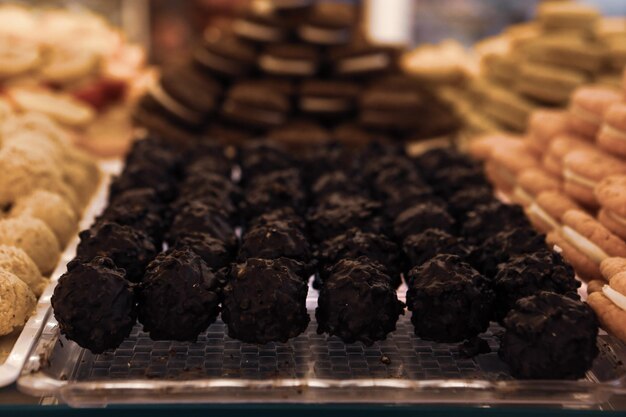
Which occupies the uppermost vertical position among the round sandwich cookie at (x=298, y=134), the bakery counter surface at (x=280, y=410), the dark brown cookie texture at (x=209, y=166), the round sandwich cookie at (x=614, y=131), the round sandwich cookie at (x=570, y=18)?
the round sandwich cookie at (x=570, y=18)

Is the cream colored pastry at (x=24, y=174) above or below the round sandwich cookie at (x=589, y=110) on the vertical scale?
below

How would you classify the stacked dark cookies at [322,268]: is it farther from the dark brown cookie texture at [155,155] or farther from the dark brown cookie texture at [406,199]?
the dark brown cookie texture at [155,155]

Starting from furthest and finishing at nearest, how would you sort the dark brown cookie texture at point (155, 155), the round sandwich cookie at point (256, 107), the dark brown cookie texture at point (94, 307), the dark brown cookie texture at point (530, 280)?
the round sandwich cookie at point (256, 107) → the dark brown cookie texture at point (155, 155) → the dark brown cookie texture at point (530, 280) → the dark brown cookie texture at point (94, 307)

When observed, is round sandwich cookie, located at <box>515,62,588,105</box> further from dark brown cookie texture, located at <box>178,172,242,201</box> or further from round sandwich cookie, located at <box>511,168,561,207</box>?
dark brown cookie texture, located at <box>178,172,242,201</box>

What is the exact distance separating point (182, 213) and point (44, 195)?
1.76ft

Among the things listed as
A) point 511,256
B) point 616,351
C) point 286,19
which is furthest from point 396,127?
point 616,351

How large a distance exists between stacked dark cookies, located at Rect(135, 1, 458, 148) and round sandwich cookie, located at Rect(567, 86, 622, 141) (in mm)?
1629

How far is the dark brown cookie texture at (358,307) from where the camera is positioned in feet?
5.77

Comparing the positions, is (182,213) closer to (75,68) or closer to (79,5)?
(75,68)

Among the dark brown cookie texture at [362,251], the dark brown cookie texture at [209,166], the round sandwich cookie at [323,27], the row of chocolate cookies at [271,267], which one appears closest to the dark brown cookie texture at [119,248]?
the row of chocolate cookies at [271,267]

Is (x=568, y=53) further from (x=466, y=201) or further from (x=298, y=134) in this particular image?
(x=466, y=201)

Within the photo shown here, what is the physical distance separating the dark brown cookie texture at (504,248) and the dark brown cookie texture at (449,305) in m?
0.21

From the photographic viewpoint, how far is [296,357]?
5.79ft

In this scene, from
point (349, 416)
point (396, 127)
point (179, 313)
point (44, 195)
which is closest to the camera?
point (349, 416)
